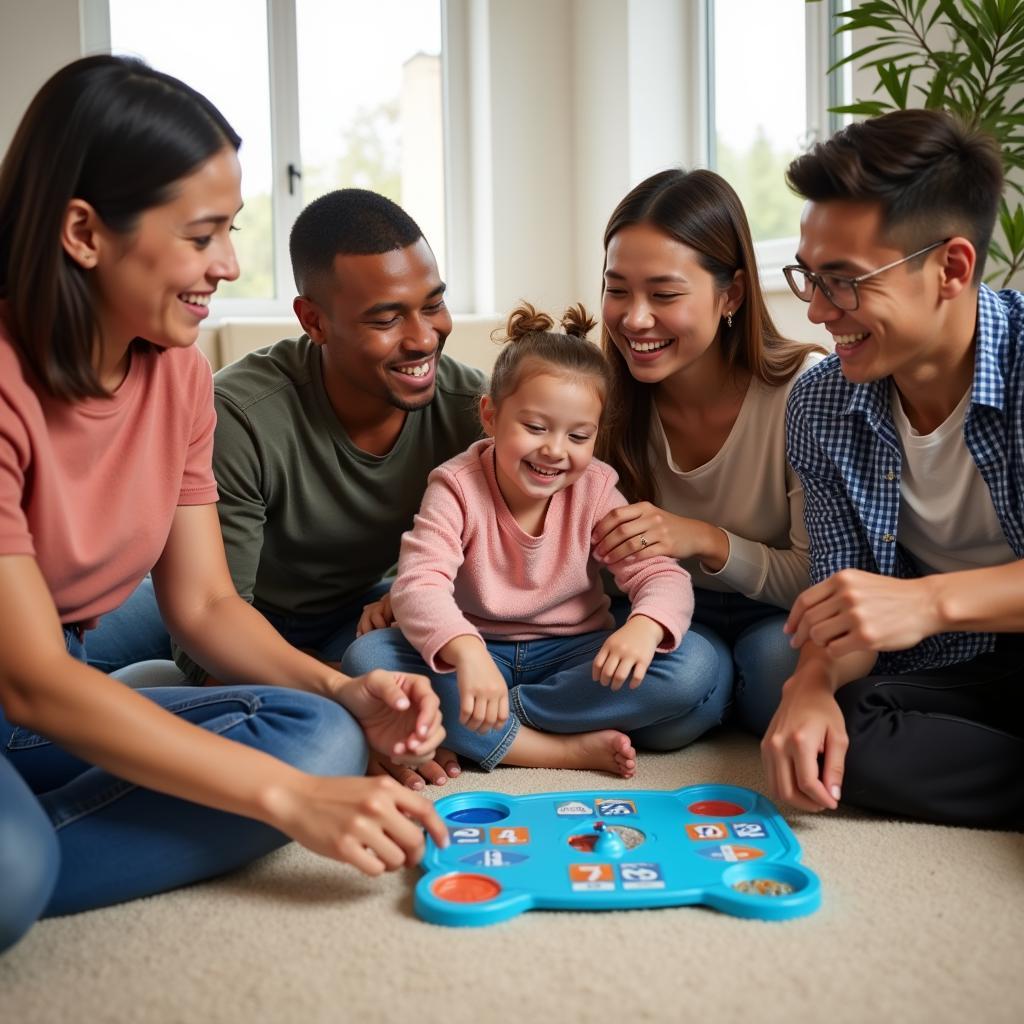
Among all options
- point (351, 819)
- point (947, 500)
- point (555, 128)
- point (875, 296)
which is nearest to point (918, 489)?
point (947, 500)

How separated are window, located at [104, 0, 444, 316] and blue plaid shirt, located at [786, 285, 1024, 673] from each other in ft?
9.12

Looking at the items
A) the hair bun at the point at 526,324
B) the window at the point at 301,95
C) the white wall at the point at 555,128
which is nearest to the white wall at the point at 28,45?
the white wall at the point at 555,128

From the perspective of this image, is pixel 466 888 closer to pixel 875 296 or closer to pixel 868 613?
pixel 868 613

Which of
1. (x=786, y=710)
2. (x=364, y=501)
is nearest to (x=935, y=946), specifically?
(x=786, y=710)

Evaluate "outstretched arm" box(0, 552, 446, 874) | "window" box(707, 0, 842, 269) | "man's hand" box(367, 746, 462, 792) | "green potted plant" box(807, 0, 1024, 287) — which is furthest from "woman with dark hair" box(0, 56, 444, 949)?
"window" box(707, 0, 842, 269)

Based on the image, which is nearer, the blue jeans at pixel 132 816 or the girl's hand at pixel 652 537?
the blue jeans at pixel 132 816

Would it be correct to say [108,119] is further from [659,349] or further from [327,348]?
[659,349]

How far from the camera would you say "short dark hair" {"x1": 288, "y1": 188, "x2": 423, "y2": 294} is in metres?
1.82

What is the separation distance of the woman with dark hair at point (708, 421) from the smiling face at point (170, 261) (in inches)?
28.3

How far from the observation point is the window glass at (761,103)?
132 inches

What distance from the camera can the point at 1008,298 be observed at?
60.0 inches

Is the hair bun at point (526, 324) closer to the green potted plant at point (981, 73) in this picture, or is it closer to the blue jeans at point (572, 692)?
the blue jeans at point (572, 692)

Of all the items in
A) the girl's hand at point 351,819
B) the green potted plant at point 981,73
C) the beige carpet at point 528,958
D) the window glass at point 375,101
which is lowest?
the beige carpet at point 528,958

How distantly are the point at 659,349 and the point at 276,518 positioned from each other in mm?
696
